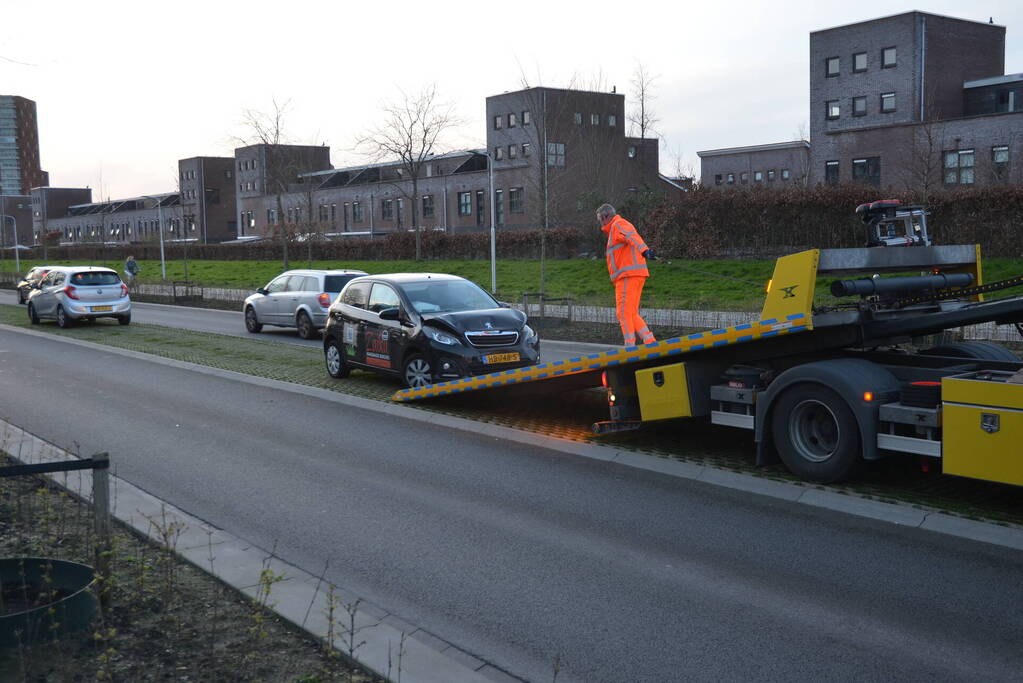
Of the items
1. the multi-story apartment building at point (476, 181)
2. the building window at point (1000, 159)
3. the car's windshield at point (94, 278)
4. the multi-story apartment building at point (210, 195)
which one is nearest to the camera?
the car's windshield at point (94, 278)

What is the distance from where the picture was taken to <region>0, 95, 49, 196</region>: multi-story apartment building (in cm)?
2270

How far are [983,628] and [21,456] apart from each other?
775cm

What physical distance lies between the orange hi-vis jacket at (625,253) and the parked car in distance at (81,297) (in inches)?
685

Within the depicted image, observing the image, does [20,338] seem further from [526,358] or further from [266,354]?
[526,358]

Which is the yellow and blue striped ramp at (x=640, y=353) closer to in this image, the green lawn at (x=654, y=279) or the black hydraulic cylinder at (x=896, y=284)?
the black hydraulic cylinder at (x=896, y=284)

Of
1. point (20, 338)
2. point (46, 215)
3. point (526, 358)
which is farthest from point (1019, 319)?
point (46, 215)

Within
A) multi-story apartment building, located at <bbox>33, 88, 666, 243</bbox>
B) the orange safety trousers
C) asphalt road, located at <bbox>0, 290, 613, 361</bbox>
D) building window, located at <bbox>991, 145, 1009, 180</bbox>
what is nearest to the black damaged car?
the orange safety trousers

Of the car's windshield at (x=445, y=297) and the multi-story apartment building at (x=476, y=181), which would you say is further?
the multi-story apartment building at (x=476, y=181)

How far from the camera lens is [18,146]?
207 ft

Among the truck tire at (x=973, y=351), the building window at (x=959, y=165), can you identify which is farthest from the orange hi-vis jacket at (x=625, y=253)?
the building window at (x=959, y=165)

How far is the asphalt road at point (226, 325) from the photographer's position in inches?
699

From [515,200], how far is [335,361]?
57.2 meters

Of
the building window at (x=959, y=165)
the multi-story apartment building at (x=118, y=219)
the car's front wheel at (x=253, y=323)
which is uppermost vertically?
the multi-story apartment building at (x=118, y=219)

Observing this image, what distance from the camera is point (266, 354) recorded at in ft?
57.9
